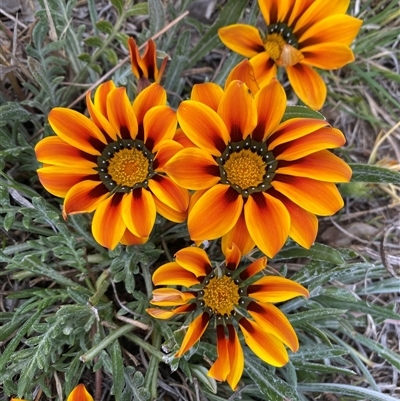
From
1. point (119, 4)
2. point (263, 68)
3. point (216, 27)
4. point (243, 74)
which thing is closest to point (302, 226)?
point (243, 74)

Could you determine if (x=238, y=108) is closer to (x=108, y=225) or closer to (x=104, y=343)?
(x=108, y=225)

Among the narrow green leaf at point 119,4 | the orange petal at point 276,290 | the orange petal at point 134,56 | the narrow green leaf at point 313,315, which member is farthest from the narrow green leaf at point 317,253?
the narrow green leaf at point 119,4

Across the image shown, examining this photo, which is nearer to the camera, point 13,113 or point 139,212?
point 139,212

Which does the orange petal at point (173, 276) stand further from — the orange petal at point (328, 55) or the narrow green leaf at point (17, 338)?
the orange petal at point (328, 55)

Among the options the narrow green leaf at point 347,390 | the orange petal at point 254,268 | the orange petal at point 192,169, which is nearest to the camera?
the orange petal at point 192,169

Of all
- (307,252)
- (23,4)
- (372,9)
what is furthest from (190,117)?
(372,9)

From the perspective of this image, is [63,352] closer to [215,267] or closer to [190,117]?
[215,267]

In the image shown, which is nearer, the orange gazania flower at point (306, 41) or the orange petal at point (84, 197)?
the orange petal at point (84, 197)
